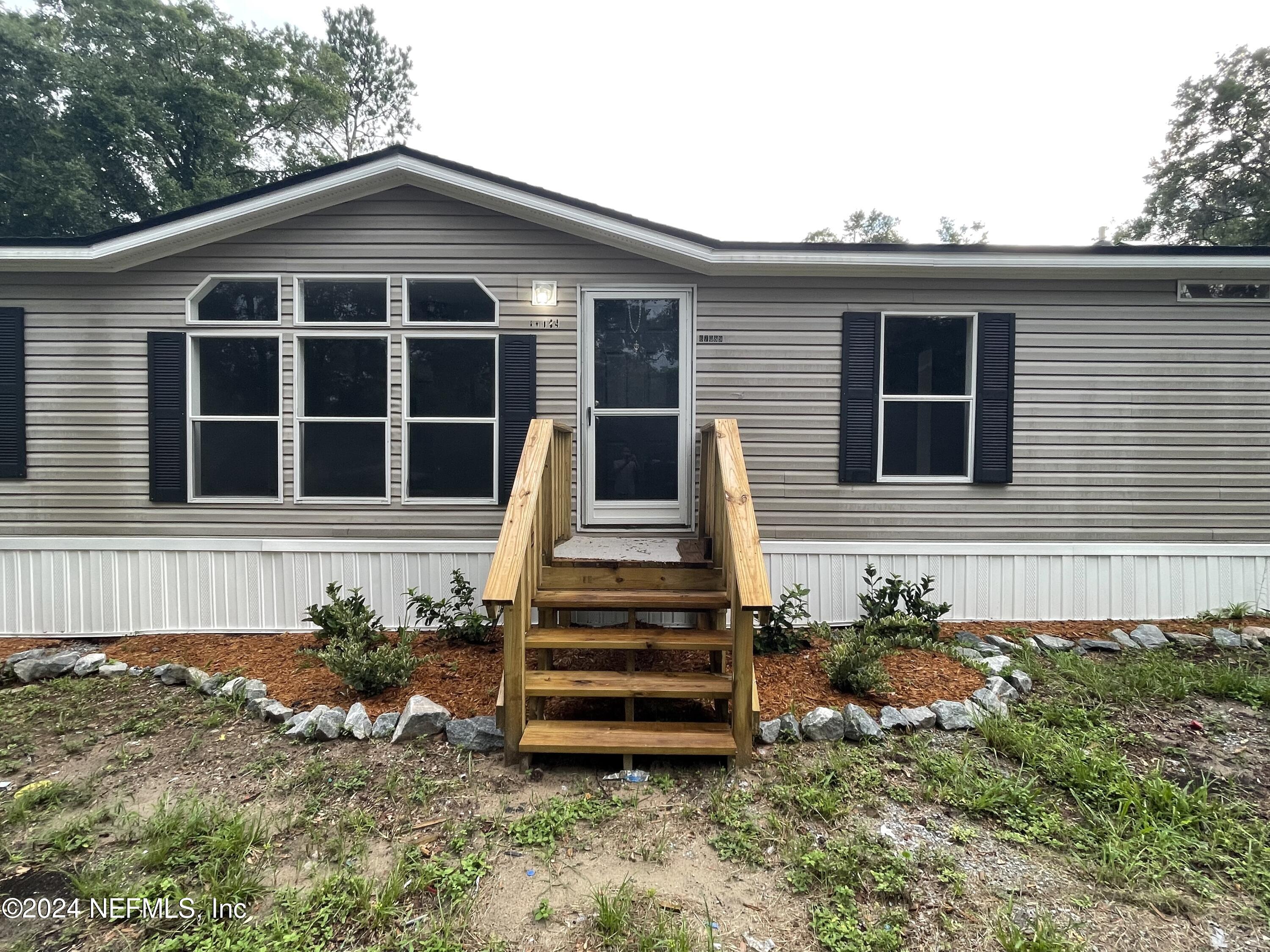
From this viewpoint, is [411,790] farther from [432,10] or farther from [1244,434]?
[432,10]

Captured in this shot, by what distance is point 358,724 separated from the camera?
2.88m

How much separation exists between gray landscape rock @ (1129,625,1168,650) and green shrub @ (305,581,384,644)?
559 centimetres

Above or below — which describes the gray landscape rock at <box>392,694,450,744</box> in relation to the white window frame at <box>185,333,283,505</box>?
below

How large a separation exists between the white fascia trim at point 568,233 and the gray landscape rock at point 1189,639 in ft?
9.26

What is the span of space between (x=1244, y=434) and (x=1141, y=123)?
20.7 metres

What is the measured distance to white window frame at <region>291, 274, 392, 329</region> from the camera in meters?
4.41

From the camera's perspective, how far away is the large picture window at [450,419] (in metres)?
4.48

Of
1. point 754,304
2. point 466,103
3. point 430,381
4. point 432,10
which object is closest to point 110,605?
point 430,381

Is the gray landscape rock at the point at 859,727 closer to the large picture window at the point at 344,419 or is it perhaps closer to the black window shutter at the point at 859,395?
the black window shutter at the point at 859,395

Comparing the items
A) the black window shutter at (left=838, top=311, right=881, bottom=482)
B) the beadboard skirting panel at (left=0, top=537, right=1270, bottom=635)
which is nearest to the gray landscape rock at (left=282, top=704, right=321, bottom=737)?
the beadboard skirting panel at (left=0, top=537, right=1270, bottom=635)

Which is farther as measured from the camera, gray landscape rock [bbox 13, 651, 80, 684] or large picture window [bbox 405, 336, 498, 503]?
large picture window [bbox 405, 336, 498, 503]

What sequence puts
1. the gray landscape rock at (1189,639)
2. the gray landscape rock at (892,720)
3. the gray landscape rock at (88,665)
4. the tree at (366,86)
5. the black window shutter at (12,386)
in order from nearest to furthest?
the gray landscape rock at (892,720)
the gray landscape rock at (88,665)
the gray landscape rock at (1189,639)
the black window shutter at (12,386)
the tree at (366,86)

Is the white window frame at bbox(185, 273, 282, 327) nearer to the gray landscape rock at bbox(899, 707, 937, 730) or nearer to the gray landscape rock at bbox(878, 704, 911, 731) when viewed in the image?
the gray landscape rock at bbox(878, 704, 911, 731)

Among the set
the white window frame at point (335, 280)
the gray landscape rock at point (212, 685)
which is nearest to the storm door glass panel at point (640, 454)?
the white window frame at point (335, 280)
